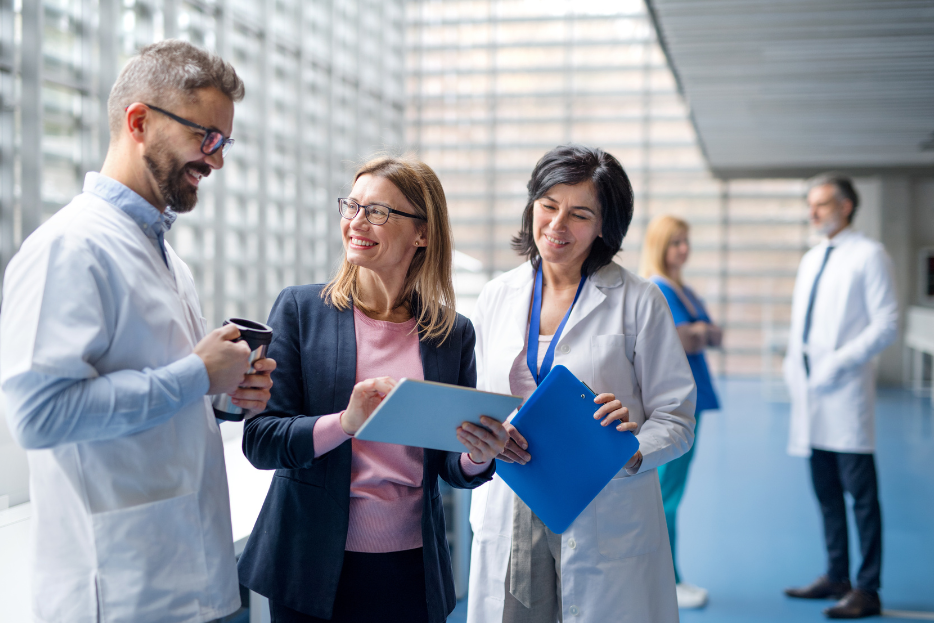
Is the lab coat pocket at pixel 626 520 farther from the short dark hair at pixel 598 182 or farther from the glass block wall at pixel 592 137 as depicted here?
the glass block wall at pixel 592 137

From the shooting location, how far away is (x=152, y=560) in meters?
1.36

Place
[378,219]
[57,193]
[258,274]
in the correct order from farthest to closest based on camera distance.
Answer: [258,274] → [57,193] → [378,219]

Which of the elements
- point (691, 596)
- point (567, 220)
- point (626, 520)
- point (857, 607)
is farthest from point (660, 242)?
→ point (626, 520)

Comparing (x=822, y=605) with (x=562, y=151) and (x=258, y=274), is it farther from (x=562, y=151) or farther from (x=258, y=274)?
(x=258, y=274)

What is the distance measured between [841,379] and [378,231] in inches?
124

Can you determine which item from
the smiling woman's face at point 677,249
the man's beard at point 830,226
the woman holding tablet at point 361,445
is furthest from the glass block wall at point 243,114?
the man's beard at point 830,226

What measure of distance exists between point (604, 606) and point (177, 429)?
1270 mm

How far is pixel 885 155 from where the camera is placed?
11.9 meters

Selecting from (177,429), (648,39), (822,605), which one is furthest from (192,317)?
(648,39)

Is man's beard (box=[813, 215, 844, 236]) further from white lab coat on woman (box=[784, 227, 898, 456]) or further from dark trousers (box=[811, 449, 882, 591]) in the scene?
dark trousers (box=[811, 449, 882, 591])

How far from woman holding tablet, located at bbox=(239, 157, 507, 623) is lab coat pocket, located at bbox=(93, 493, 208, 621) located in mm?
267

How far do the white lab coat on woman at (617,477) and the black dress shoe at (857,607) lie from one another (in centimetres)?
211

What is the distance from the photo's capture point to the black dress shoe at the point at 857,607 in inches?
144

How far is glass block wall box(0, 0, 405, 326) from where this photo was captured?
4402 mm
